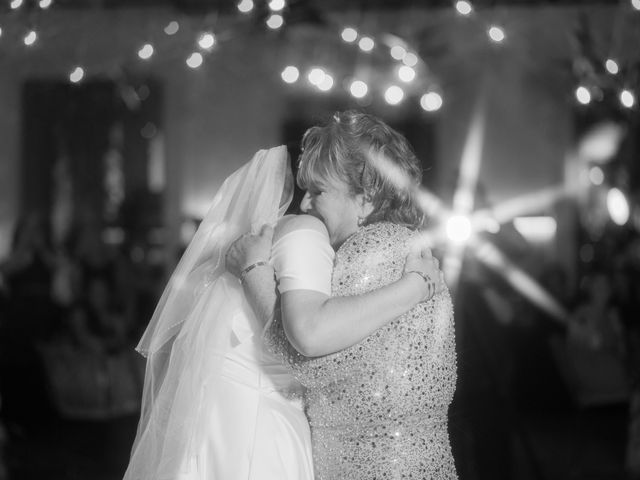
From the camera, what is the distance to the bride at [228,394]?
5.85 feet

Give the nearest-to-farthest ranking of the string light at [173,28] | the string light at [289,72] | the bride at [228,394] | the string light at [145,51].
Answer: the bride at [228,394] → the string light at [145,51] → the string light at [289,72] → the string light at [173,28]

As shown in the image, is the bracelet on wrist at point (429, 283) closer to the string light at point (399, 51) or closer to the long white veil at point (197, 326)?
the long white veil at point (197, 326)

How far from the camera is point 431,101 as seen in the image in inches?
329

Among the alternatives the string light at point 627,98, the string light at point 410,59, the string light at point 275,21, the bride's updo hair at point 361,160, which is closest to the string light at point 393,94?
the string light at point 410,59

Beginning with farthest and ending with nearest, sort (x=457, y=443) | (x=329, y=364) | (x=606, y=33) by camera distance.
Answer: (x=606, y=33)
(x=457, y=443)
(x=329, y=364)

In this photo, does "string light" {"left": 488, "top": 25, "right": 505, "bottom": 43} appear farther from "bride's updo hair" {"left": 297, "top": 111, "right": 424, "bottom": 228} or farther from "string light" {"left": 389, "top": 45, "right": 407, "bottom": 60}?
"string light" {"left": 389, "top": 45, "right": 407, "bottom": 60}

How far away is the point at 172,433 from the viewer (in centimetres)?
181

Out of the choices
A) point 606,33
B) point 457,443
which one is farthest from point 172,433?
point 606,33

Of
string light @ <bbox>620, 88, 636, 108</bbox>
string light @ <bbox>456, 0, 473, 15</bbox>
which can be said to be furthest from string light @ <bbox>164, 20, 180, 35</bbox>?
string light @ <bbox>620, 88, 636, 108</bbox>

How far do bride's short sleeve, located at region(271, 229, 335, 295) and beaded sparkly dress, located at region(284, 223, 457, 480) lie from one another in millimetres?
37

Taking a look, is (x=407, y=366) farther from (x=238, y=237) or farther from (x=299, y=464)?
(x=238, y=237)

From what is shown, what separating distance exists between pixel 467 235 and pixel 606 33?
407cm

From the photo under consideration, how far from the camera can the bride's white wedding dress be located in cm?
179

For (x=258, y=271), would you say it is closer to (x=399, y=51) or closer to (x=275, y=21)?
(x=275, y=21)
